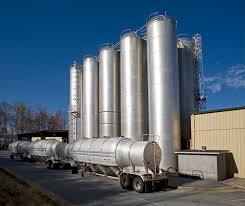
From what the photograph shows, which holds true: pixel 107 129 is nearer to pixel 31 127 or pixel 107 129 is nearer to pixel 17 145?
pixel 17 145

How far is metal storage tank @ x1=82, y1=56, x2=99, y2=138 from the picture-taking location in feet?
127

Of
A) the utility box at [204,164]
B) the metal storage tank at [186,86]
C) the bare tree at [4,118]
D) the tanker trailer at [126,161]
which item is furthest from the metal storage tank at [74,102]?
the bare tree at [4,118]

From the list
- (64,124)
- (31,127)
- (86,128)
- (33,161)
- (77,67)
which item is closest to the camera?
(86,128)

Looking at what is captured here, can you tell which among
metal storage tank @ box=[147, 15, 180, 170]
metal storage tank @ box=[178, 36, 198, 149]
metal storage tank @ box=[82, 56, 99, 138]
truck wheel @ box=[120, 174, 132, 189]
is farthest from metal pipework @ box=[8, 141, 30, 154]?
truck wheel @ box=[120, 174, 132, 189]

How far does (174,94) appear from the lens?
90.9 feet

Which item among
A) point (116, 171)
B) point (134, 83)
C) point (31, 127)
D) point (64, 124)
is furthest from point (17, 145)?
point (64, 124)

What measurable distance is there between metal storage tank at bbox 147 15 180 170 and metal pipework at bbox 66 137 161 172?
12.7 feet

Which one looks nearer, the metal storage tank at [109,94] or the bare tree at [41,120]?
the metal storage tank at [109,94]

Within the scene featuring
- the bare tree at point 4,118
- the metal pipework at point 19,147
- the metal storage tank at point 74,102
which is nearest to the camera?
the metal storage tank at point 74,102

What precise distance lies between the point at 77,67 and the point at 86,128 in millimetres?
9101

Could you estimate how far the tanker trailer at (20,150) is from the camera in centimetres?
5108

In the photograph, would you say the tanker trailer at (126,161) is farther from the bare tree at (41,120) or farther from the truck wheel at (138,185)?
the bare tree at (41,120)

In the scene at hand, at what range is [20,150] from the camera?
5359 centimetres

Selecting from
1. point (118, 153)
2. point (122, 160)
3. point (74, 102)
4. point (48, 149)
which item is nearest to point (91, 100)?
point (74, 102)
